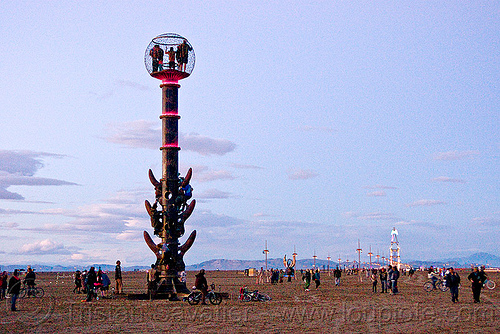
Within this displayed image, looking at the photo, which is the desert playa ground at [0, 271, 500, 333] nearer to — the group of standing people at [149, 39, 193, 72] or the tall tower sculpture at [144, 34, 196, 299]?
the tall tower sculpture at [144, 34, 196, 299]

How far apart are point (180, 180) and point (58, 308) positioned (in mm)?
12254

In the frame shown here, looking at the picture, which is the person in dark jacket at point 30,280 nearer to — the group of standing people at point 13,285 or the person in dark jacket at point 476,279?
the group of standing people at point 13,285

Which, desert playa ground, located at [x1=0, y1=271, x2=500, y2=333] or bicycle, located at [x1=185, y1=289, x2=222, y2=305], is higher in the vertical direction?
bicycle, located at [x1=185, y1=289, x2=222, y2=305]

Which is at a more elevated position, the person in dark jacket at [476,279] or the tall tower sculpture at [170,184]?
the tall tower sculpture at [170,184]

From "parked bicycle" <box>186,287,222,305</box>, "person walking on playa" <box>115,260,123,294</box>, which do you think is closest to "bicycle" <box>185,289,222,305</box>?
"parked bicycle" <box>186,287,222,305</box>

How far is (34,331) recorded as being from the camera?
20.5 meters

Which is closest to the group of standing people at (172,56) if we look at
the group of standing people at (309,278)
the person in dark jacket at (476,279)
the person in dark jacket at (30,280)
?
the person in dark jacket at (30,280)

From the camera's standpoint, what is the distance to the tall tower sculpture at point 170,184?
39156 millimetres

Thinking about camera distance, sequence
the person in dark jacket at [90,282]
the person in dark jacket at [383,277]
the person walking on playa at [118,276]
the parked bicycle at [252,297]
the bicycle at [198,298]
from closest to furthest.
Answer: the bicycle at [198,298]
the person in dark jacket at [90,282]
the parked bicycle at [252,297]
the person walking on playa at [118,276]
the person in dark jacket at [383,277]

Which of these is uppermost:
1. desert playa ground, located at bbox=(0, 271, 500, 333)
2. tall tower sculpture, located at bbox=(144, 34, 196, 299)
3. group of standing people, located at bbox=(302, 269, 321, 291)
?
tall tower sculpture, located at bbox=(144, 34, 196, 299)

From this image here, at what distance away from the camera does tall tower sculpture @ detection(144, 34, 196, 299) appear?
39156mm

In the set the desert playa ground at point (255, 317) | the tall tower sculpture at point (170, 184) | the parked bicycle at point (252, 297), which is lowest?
Result: the desert playa ground at point (255, 317)

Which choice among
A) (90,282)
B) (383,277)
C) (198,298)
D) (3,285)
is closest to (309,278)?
(383,277)

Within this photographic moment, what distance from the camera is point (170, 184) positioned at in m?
39.6
